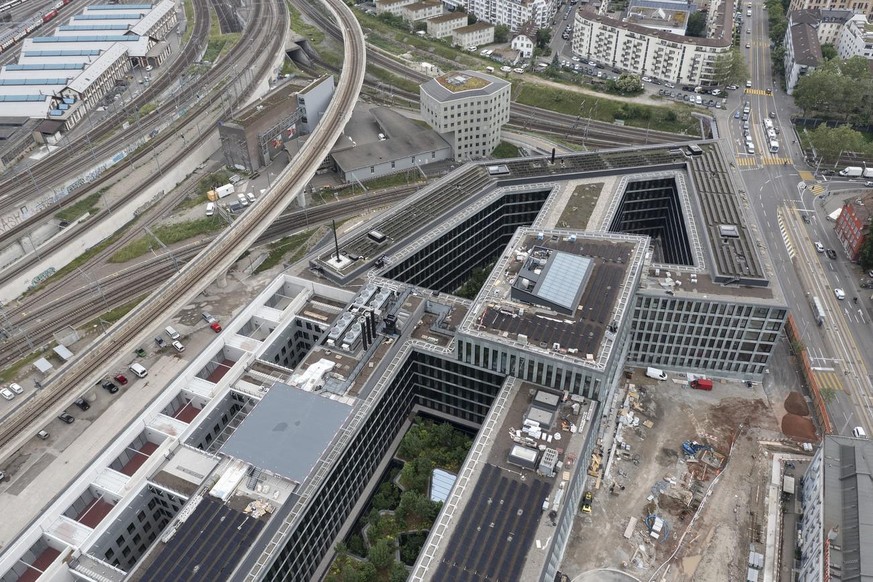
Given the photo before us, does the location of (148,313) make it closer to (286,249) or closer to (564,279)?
(286,249)

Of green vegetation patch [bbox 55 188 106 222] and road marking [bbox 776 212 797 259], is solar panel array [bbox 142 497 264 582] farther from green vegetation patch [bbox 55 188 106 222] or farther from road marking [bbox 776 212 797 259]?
road marking [bbox 776 212 797 259]

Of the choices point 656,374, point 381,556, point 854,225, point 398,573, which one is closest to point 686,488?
point 656,374

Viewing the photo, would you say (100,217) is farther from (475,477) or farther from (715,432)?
(715,432)

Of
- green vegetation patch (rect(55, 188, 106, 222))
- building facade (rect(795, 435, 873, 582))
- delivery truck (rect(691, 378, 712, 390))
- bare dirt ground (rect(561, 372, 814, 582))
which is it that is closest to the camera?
building facade (rect(795, 435, 873, 582))

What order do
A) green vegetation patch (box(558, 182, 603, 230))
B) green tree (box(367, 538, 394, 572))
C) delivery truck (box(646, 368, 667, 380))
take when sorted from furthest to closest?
green vegetation patch (box(558, 182, 603, 230)) < delivery truck (box(646, 368, 667, 380)) < green tree (box(367, 538, 394, 572))

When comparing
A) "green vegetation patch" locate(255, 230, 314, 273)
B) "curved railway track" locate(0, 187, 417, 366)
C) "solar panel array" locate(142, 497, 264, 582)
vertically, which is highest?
"green vegetation patch" locate(255, 230, 314, 273)

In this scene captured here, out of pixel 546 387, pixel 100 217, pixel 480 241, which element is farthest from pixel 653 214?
pixel 100 217

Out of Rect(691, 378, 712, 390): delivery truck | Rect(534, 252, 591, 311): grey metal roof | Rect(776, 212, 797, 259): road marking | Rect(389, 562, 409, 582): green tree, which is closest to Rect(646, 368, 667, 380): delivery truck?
Rect(691, 378, 712, 390): delivery truck
